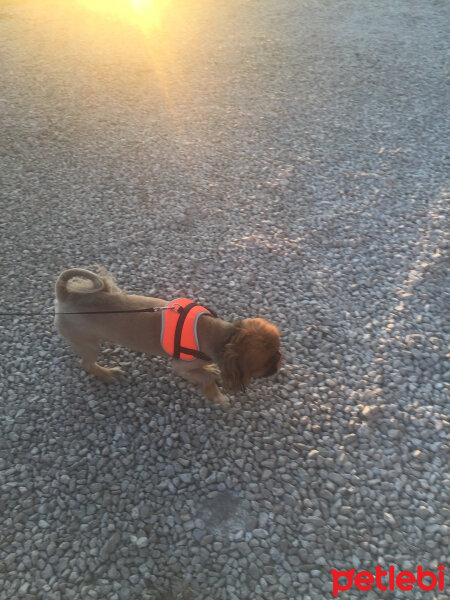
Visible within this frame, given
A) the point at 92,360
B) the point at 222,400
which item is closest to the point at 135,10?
the point at 92,360

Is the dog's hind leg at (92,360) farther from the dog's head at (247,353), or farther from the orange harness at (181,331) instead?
the dog's head at (247,353)

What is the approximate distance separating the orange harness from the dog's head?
10.8 inches

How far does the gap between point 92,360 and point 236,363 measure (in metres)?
1.29

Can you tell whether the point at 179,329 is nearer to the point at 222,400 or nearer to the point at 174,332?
the point at 174,332

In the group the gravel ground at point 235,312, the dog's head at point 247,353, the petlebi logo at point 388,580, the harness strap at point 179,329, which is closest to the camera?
the petlebi logo at point 388,580

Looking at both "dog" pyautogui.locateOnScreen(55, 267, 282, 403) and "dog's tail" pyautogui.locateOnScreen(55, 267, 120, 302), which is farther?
"dog's tail" pyautogui.locateOnScreen(55, 267, 120, 302)

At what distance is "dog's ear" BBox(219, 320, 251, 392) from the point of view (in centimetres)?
288

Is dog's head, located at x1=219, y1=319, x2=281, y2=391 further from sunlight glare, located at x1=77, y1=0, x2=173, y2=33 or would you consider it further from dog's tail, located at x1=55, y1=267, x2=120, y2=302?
sunlight glare, located at x1=77, y1=0, x2=173, y2=33

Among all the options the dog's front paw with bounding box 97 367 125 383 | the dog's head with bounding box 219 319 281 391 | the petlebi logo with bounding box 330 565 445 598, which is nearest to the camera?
the petlebi logo with bounding box 330 565 445 598

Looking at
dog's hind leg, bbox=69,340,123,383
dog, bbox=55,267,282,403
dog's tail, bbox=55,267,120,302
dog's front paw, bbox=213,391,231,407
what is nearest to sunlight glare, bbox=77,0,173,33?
dog's tail, bbox=55,267,120,302

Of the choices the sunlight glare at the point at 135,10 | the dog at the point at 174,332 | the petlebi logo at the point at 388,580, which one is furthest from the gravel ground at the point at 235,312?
the sunlight glare at the point at 135,10

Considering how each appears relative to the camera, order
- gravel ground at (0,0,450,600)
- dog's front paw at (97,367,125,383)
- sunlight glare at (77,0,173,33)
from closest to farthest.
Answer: gravel ground at (0,0,450,600), dog's front paw at (97,367,125,383), sunlight glare at (77,0,173,33)

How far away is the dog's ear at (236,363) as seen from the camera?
9.46 ft

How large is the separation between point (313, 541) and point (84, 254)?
362 cm
